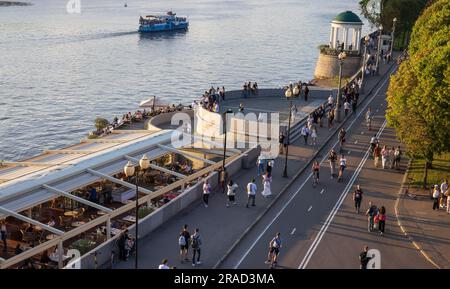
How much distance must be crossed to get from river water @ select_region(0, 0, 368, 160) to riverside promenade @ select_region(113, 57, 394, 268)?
3026cm

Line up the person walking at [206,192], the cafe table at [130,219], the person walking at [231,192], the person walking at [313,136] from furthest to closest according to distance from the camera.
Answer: the person walking at [313,136]
the person walking at [231,192]
the person walking at [206,192]
the cafe table at [130,219]

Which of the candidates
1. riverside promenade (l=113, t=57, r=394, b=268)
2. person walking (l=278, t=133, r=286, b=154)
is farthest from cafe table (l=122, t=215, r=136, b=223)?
person walking (l=278, t=133, r=286, b=154)

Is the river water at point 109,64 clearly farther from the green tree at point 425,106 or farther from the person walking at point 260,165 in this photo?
the green tree at point 425,106

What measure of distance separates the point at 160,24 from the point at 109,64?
3943cm

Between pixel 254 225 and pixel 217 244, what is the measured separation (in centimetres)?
250

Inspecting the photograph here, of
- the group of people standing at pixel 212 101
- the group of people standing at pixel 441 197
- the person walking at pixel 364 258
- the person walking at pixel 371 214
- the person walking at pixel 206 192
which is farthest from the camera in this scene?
the group of people standing at pixel 212 101

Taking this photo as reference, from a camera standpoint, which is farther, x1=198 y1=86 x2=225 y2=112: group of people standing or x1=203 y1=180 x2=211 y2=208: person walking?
x1=198 y1=86 x2=225 y2=112: group of people standing

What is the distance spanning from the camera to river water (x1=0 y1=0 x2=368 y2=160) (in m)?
66.5

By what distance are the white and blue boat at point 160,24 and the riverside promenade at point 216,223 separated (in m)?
101

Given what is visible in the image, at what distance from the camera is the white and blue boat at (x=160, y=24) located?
130 metres

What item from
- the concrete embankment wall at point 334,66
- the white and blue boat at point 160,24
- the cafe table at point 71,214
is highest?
the white and blue boat at point 160,24

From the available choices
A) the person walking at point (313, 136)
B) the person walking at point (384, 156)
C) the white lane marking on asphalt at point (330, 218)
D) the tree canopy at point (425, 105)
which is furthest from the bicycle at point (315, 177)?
the person walking at point (313, 136)

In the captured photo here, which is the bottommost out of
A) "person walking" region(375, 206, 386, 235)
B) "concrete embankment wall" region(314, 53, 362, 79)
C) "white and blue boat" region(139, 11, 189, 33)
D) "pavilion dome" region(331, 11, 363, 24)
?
"person walking" region(375, 206, 386, 235)

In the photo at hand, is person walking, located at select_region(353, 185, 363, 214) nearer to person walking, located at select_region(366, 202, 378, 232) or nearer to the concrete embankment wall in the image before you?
person walking, located at select_region(366, 202, 378, 232)
